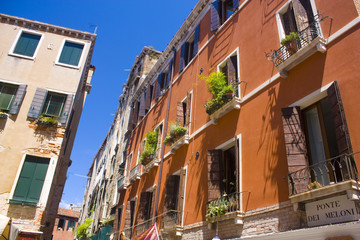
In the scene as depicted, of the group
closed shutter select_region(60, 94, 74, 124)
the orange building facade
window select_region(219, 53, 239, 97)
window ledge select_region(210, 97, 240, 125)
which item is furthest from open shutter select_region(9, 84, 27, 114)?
window select_region(219, 53, 239, 97)

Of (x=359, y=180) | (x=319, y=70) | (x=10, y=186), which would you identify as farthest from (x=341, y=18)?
(x=10, y=186)

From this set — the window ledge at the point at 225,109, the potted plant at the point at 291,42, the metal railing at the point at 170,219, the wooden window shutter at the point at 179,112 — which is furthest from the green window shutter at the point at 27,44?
the potted plant at the point at 291,42

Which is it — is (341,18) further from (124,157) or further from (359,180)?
(124,157)

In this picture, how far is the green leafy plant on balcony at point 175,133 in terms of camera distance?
11855 millimetres

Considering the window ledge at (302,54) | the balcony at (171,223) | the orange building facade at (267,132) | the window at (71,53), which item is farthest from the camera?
the window at (71,53)

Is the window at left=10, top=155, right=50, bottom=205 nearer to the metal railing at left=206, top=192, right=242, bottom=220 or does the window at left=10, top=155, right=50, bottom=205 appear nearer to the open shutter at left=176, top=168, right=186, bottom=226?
the open shutter at left=176, top=168, right=186, bottom=226

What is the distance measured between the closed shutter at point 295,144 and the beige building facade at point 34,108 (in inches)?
431

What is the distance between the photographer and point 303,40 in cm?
697

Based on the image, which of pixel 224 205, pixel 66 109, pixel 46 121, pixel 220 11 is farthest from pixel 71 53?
pixel 224 205

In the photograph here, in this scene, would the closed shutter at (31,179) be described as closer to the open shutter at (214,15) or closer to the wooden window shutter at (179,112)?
the wooden window shutter at (179,112)

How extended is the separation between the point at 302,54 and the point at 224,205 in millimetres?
4427

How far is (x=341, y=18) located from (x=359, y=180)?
3.70 meters

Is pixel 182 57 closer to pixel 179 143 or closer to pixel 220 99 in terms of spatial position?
pixel 179 143

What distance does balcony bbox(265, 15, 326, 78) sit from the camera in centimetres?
659
